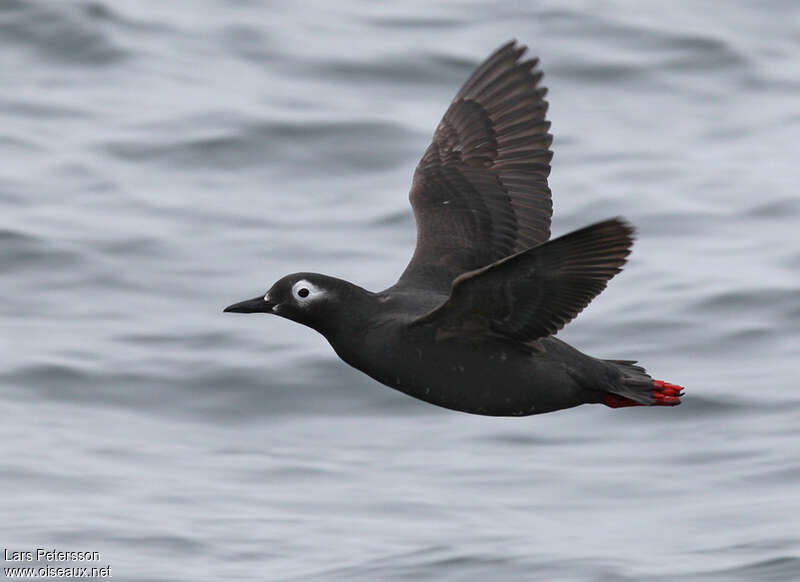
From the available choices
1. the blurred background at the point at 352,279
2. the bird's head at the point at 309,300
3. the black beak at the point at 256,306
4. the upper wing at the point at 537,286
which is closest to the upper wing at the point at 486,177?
the bird's head at the point at 309,300

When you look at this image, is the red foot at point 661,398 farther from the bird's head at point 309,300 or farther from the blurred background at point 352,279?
the blurred background at point 352,279

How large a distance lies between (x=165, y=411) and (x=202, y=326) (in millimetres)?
1047

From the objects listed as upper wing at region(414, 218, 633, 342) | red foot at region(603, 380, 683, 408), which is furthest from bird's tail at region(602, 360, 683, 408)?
upper wing at region(414, 218, 633, 342)

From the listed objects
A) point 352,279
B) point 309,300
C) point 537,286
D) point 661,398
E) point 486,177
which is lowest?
point 661,398

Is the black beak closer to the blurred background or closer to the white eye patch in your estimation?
the white eye patch

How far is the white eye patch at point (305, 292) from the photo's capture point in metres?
7.81

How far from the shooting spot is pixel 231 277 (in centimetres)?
1345

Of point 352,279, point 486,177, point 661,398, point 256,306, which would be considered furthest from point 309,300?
point 352,279

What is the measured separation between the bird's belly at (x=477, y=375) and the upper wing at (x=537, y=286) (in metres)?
0.11

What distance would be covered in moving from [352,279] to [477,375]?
5.72m

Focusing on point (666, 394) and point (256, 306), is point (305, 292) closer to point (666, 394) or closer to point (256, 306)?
point (256, 306)

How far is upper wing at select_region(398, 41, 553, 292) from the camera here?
28.1 ft

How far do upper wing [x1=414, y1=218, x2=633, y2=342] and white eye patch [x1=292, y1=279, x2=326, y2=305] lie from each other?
1.68 feet

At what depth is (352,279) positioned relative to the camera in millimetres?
13281
